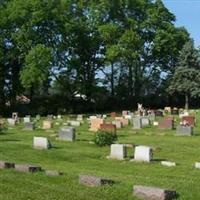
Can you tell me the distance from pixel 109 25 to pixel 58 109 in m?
10.2

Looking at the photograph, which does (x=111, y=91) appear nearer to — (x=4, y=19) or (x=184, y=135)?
(x=4, y=19)

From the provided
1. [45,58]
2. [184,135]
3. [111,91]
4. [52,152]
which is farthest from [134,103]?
[52,152]

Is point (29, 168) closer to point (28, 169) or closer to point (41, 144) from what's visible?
point (28, 169)

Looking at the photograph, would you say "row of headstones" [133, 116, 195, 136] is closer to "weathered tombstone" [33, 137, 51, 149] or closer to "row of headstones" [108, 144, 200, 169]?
"weathered tombstone" [33, 137, 51, 149]

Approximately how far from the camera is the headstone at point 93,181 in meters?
13.0

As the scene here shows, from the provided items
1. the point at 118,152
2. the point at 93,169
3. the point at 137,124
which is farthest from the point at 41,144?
the point at 137,124

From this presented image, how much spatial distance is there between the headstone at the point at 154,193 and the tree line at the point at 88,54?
4537 cm

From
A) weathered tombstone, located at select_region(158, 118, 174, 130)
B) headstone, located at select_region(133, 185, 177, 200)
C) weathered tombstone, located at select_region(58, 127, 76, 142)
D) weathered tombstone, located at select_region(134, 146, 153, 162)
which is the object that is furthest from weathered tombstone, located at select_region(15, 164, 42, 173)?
weathered tombstone, located at select_region(158, 118, 174, 130)

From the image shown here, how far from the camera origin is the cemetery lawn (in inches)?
486

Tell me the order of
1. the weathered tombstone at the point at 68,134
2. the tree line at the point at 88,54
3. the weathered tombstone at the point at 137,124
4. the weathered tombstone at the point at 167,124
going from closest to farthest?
1. the weathered tombstone at the point at 68,134
2. the weathered tombstone at the point at 167,124
3. the weathered tombstone at the point at 137,124
4. the tree line at the point at 88,54

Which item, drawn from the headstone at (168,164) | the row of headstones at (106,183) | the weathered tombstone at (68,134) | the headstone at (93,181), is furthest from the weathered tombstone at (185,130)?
the headstone at (93,181)

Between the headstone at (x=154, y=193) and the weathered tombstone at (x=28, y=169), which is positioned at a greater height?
the weathered tombstone at (x=28, y=169)

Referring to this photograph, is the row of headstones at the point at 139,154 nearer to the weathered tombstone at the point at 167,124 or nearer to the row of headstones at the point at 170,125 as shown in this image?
the row of headstones at the point at 170,125

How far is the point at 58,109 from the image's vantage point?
207 feet
